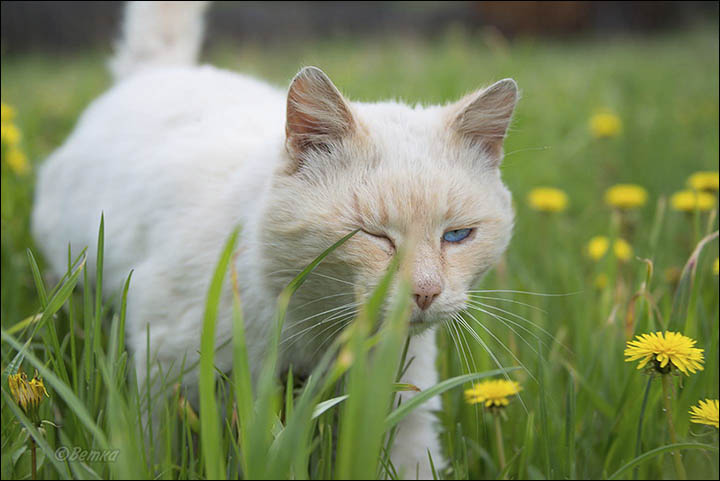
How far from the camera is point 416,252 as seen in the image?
4.20 feet

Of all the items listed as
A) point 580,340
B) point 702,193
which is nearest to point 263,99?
point 580,340

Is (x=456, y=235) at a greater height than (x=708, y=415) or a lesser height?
greater

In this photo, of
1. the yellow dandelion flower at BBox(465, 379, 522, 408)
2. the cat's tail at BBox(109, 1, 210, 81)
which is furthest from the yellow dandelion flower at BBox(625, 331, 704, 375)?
the cat's tail at BBox(109, 1, 210, 81)

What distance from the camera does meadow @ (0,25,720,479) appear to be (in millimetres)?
911

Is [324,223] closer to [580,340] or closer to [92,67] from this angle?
[580,340]

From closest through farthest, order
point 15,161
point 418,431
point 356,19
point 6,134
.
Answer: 1. point 418,431
2. point 6,134
3. point 15,161
4. point 356,19

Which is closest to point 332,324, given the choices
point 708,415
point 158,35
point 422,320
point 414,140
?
point 422,320

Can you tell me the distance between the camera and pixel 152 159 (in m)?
2.05

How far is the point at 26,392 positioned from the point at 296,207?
1.98 ft

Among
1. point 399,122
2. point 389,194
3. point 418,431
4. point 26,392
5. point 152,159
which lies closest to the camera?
point 26,392

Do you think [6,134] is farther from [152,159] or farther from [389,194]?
[389,194]

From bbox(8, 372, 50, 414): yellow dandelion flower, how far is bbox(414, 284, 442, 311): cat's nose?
67cm

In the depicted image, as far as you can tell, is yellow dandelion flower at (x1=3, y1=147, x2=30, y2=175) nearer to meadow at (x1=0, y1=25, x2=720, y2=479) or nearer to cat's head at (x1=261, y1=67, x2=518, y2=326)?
meadow at (x1=0, y1=25, x2=720, y2=479)

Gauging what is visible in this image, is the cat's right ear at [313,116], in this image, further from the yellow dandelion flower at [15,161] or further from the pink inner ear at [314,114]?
the yellow dandelion flower at [15,161]
